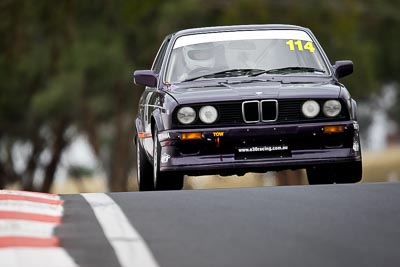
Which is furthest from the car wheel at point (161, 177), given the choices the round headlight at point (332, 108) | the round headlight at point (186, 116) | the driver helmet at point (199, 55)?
the round headlight at point (332, 108)

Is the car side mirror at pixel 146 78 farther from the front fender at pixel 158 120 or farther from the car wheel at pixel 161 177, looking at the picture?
the car wheel at pixel 161 177

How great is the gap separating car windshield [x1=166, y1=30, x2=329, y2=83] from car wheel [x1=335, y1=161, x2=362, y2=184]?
3.57ft

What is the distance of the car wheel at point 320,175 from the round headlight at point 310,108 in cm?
93

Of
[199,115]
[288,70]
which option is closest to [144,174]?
[199,115]

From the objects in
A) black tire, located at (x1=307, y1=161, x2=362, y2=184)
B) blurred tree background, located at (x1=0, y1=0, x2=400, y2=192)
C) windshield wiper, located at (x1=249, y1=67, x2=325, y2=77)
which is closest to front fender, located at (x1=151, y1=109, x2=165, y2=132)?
windshield wiper, located at (x1=249, y1=67, x2=325, y2=77)

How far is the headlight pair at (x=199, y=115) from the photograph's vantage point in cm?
1373

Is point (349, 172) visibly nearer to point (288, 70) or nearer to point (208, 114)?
point (288, 70)

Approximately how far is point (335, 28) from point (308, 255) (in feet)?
101

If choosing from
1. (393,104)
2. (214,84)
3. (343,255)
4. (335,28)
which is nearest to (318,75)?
(214,84)

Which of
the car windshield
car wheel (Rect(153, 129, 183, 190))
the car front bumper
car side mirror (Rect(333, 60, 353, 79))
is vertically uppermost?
the car windshield

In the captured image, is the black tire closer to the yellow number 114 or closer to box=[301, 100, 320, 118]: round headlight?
box=[301, 100, 320, 118]: round headlight

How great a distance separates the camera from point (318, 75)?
48.5 feet

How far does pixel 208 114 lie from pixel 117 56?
92.2 ft

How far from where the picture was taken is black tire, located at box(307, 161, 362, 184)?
1409cm
